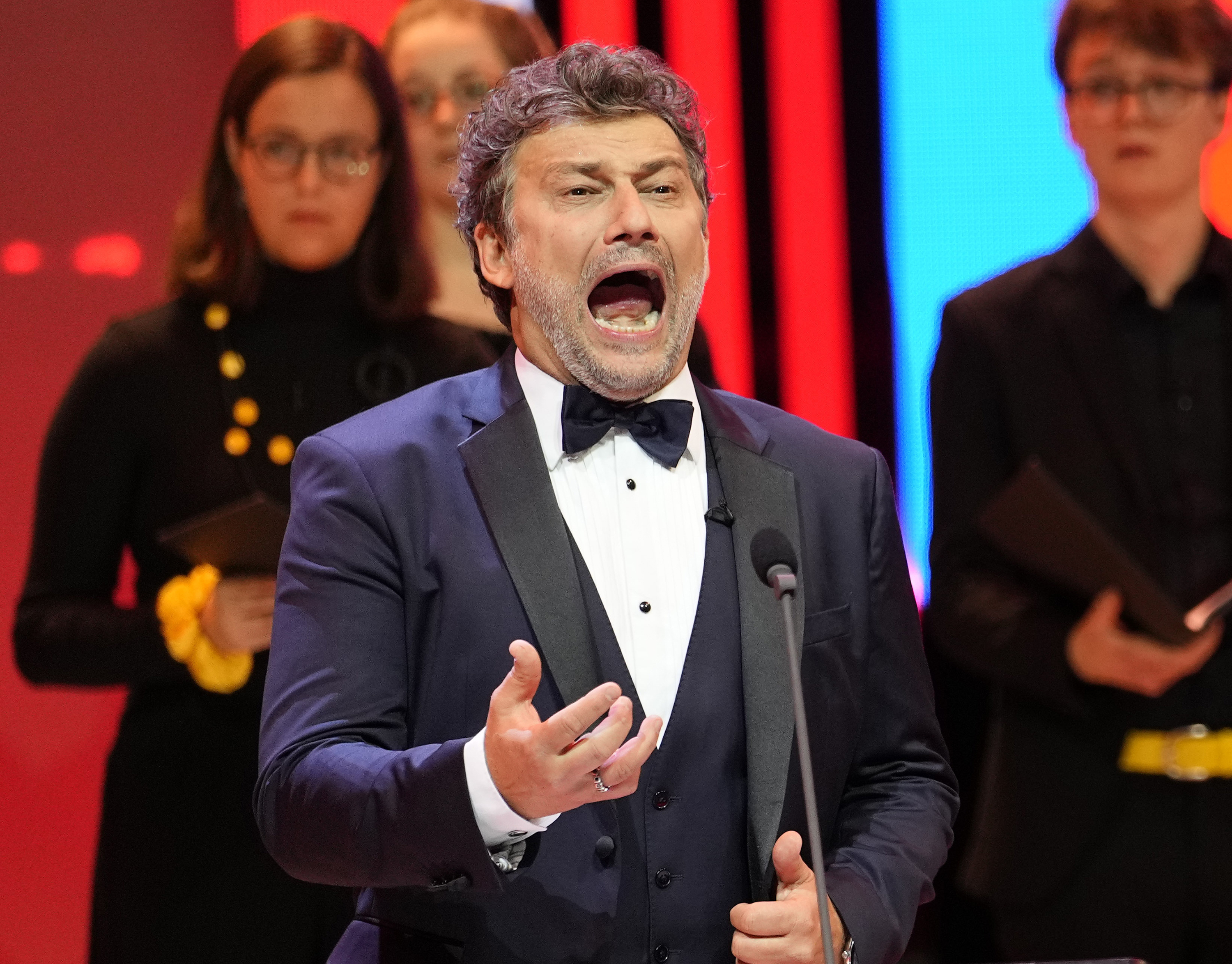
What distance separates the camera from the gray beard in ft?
6.50

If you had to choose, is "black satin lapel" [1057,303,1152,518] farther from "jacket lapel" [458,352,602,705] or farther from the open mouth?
"jacket lapel" [458,352,602,705]

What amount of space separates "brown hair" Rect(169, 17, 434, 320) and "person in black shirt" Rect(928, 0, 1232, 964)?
4.05ft

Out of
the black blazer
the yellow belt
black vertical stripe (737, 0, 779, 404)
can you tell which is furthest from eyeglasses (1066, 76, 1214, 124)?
→ the yellow belt

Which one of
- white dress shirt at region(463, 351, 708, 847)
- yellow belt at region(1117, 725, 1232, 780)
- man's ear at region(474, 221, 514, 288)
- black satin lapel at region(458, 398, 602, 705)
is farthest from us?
yellow belt at region(1117, 725, 1232, 780)

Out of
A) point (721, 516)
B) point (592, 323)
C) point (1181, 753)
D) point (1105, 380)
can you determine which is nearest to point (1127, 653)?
point (1181, 753)

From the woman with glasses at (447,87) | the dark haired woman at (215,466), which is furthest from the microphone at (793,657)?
the woman with glasses at (447,87)

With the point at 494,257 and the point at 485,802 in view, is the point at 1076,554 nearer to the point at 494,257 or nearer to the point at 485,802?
the point at 494,257

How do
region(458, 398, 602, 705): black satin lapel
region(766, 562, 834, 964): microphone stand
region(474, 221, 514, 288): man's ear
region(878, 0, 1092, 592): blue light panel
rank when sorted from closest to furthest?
region(766, 562, 834, 964): microphone stand, region(458, 398, 602, 705): black satin lapel, region(474, 221, 514, 288): man's ear, region(878, 0, 1092, 592): blue light panel

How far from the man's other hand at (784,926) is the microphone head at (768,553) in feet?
0.96

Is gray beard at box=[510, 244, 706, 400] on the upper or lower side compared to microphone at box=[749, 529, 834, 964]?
upper

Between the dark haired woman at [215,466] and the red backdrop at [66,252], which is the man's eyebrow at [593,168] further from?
the red backdrop at [66,252]

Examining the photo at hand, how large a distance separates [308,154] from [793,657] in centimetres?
189

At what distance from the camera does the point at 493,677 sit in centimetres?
176

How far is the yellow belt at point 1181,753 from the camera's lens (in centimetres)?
288
